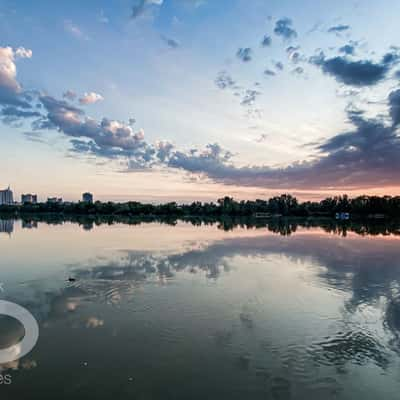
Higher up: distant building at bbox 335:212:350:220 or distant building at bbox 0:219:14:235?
distant building at bbox 335:212:350:220

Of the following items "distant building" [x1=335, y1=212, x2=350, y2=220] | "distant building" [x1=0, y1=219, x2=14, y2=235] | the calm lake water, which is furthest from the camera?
"distant building" [x1=335, y1=212, x2=350, y2=220]

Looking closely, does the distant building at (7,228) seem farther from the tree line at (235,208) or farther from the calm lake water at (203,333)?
the tree line at (235,208)

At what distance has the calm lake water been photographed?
5.40 metres

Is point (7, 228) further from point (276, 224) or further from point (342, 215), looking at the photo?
point (342, 215)

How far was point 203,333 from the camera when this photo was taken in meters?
7.50

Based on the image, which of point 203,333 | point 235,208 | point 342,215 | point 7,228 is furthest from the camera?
point 235,208

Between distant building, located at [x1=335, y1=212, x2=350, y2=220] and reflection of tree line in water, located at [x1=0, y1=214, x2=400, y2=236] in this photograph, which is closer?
reflection of tree line in water, located at [x1=0, y1=214, x2=400, y2=236]

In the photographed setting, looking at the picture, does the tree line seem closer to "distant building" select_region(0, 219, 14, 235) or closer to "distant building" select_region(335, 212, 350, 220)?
"distant building" select_region(335, 212, 350, 220)

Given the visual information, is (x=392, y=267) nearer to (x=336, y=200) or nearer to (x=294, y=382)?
(x=294, y=382)

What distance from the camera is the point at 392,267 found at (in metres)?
17.0

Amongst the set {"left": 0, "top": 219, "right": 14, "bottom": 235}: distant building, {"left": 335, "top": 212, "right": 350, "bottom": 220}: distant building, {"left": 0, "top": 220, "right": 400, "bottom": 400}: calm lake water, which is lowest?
{"left": 0, "top": 220, "right": 400, "bottom": 400}: calm lake water

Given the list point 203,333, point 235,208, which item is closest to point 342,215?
point 235,208

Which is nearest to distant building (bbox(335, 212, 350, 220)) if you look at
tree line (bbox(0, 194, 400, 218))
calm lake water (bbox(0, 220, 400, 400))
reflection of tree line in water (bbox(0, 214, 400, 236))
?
tree line (bbox(0, 194, 400, 218))

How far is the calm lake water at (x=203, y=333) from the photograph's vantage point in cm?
540
